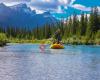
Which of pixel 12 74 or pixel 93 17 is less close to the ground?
pixel 93 17

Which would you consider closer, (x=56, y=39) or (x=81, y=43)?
(x=56, y=39)

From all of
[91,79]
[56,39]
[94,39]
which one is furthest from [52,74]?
[94,39]

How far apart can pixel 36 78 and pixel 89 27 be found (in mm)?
160456

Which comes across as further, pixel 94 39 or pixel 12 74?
pixel 94 39

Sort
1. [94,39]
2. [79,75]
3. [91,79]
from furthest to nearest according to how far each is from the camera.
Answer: [94,39]
[79,75]
[91,79]

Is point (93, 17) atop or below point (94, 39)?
atop

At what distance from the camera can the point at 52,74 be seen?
40.2 metres

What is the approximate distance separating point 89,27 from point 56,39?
61.6 meters

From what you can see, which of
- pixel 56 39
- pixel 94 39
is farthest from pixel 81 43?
pixel 56 39

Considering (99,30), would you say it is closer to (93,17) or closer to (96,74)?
(93,17)

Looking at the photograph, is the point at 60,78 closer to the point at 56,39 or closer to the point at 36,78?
the point at 36,78

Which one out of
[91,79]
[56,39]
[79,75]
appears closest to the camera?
[91,79]

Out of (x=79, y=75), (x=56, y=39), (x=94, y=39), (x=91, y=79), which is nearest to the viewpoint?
(x=91, y=79)

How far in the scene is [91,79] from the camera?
3622cm
